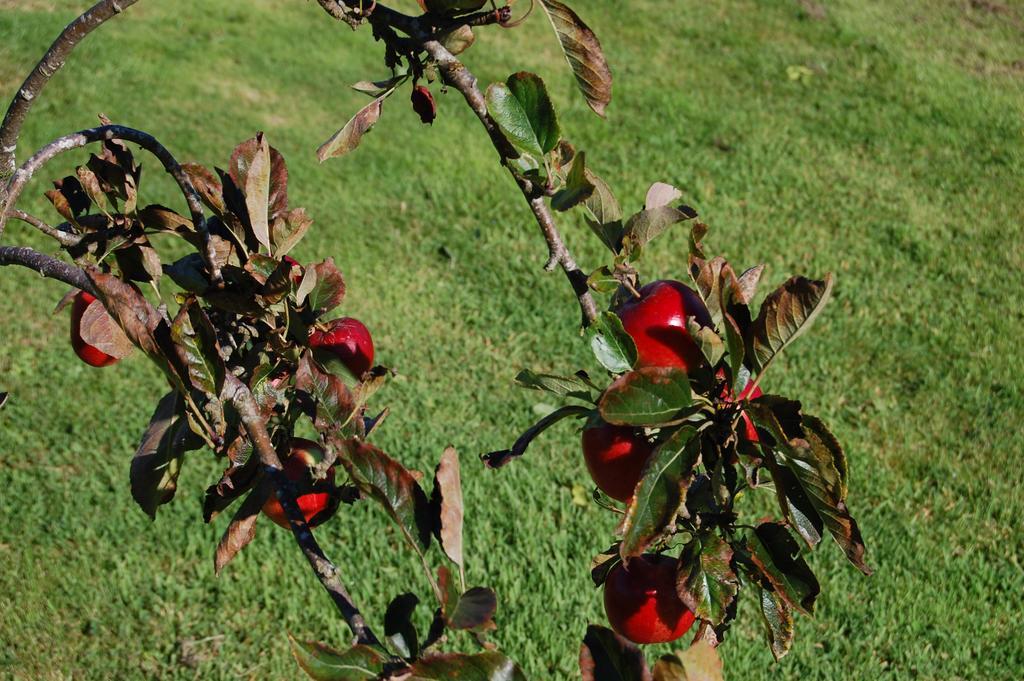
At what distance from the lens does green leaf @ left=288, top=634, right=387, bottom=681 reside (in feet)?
2.57

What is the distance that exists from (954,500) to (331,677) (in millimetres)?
2970

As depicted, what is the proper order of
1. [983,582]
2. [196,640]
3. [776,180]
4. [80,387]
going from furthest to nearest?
1. [776,180]
2. [80,387]
3. [983,582]
4. [196,640]

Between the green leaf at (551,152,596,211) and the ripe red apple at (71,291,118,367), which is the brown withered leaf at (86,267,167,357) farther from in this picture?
the ripe red apple at (71,291,118,367)

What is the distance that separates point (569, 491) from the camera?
127 inches

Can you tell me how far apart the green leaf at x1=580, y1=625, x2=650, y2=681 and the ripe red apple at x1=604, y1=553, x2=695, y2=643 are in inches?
15.4

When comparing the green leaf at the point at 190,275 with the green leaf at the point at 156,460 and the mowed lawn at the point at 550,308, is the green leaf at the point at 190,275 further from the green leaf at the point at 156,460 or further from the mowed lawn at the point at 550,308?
the mowed lawn at the point at 550,308

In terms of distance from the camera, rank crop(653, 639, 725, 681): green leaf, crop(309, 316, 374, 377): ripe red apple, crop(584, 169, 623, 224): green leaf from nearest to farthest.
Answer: crop(653, 639, 725, 681): green leaf
crop(584, 169, 623, 224): green leaf
crop(309, 316, 374, 377): ripe red apple

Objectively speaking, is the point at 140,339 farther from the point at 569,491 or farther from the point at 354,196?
the point at 354,196

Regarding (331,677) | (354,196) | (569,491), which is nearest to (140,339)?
(331,677)

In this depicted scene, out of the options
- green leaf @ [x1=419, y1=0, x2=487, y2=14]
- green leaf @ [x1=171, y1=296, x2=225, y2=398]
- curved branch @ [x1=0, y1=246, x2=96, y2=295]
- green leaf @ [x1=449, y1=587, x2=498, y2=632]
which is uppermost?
green leaf @ [x1=419, y1=0, x2=487, y2=14]

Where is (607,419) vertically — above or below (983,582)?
above

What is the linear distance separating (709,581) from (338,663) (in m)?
0.38

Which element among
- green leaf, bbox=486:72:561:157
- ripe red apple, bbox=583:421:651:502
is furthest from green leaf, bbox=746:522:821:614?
green leaf, bbox=486:72:561:157

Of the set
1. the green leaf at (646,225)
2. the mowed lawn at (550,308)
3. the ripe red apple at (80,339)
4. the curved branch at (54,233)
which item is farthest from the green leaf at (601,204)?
the mowed lawn at (550,308)
